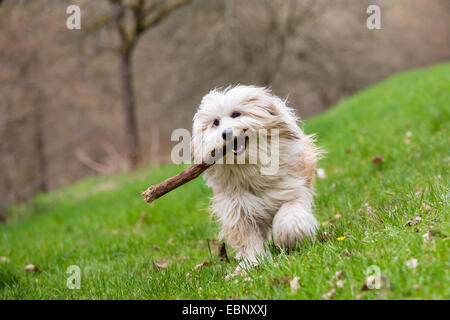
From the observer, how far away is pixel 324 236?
351cm

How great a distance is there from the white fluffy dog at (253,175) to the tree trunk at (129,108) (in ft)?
37.4

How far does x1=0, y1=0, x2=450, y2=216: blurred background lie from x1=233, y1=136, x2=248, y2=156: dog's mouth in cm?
932

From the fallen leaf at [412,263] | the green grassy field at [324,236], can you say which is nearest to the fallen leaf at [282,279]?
the green grassy field at [324,236]

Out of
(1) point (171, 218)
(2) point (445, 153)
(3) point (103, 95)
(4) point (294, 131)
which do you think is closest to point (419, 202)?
(4) point (294, 131)

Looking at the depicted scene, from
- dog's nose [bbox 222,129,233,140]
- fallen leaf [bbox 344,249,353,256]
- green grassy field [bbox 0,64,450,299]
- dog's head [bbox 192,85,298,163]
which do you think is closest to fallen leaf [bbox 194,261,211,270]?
green grassy field [bbox 0,64,450,299]

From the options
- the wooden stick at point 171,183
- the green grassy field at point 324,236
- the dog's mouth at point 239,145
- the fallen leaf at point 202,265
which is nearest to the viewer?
the green grassy field at point 324,236

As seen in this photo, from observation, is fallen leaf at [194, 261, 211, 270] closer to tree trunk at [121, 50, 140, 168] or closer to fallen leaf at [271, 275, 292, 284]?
fallen leaf at [271, 275, 292, 284]

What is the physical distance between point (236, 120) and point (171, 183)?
2.23 ft

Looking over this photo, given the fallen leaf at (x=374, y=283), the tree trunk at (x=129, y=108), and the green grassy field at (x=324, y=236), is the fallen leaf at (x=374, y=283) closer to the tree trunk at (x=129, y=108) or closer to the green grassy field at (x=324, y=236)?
the green grassy field at (x=324, y=236)

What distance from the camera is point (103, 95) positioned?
21984 millimetres

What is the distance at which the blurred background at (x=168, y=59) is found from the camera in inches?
560

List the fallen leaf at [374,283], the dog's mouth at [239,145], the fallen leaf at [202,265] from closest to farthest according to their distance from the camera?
the fallen leaf at [374,283] → the dog's mouth at [239,145] → the fallen leaf at [202,265]

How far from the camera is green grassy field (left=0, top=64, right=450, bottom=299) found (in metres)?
2.57
